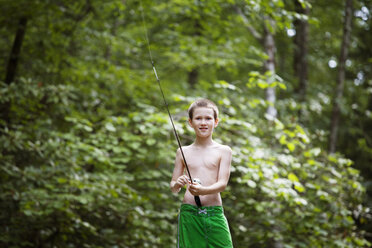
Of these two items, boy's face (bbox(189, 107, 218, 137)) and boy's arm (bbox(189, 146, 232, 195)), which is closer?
boy's arm (bbox(189, 146, 232, 195))

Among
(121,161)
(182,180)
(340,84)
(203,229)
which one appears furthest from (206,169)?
(340,84)

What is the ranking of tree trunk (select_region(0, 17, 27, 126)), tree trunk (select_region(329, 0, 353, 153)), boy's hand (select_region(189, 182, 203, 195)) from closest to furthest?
1. boy's hand (select_region(189, 182, 203, 195))
2. tree trunk (select_region(0, 17, 27, 126))
3. tree trunk (select_region(329, 0, 353, 153))

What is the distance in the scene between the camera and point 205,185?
6.98 ft

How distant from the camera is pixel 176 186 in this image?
2.11 meters

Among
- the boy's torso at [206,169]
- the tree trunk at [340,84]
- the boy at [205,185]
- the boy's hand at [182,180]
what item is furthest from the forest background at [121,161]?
the boy's hand at [182,180]

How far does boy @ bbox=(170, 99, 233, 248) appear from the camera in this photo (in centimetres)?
210

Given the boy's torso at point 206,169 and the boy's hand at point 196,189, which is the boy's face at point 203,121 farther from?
the boy's hand at point 196,189

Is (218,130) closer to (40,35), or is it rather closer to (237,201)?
(237,201)

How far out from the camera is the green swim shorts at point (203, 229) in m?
2.10

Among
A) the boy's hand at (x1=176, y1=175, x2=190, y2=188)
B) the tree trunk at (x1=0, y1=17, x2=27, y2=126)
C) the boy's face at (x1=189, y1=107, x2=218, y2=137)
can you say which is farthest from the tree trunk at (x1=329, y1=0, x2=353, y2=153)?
the boy's hand at (x1=176, y1=175, x2=190, y2=188)

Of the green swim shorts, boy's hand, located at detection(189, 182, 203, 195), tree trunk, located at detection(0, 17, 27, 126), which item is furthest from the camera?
tree trunk, located at detection(0, 17, 27, 126)

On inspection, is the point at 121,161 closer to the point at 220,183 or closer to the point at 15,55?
the point at 15,55

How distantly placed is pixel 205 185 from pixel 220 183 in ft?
0.34

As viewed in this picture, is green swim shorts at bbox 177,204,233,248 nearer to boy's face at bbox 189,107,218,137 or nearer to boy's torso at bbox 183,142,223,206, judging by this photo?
boy's torso at bbox 183,142,223,206
